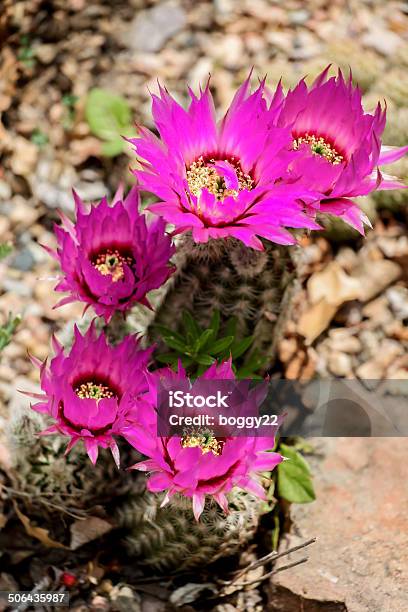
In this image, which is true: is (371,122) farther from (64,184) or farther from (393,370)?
(64,184)

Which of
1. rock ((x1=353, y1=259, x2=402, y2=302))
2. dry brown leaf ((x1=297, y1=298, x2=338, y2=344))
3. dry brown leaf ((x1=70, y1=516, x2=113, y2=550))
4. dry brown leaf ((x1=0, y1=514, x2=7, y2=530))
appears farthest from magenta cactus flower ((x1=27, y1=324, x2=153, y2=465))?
rock ((x1=353, y1=259, x2=402, y2=302))

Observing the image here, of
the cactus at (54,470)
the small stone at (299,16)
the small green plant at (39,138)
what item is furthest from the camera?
the small stone at (299,16)

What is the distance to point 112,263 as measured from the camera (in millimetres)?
1695

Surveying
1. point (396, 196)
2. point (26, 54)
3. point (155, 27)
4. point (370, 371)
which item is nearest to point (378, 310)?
point (370, 371)

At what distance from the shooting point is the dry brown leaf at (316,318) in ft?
8.20

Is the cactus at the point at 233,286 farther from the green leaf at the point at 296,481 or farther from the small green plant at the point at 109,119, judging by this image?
the small green plant at the point at 109,119

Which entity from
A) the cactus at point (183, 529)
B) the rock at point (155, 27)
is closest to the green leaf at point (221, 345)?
the cactus at point (183, 529)

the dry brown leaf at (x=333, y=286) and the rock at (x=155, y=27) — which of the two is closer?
the dry brown leaf at (x=333, y=286)

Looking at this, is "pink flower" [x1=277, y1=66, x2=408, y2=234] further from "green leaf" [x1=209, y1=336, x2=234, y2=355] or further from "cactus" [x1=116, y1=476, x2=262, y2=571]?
→ "cactus" [x1=116, y1=476, x2=262, y2=571]

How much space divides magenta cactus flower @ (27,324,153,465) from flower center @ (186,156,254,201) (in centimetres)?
36

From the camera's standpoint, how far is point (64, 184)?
113 inches

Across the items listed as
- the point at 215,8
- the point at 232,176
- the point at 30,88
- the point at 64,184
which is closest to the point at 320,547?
the point at 232,176

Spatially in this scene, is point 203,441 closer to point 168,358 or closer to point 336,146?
point 168,358

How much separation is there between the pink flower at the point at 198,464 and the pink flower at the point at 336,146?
38 centimetres
